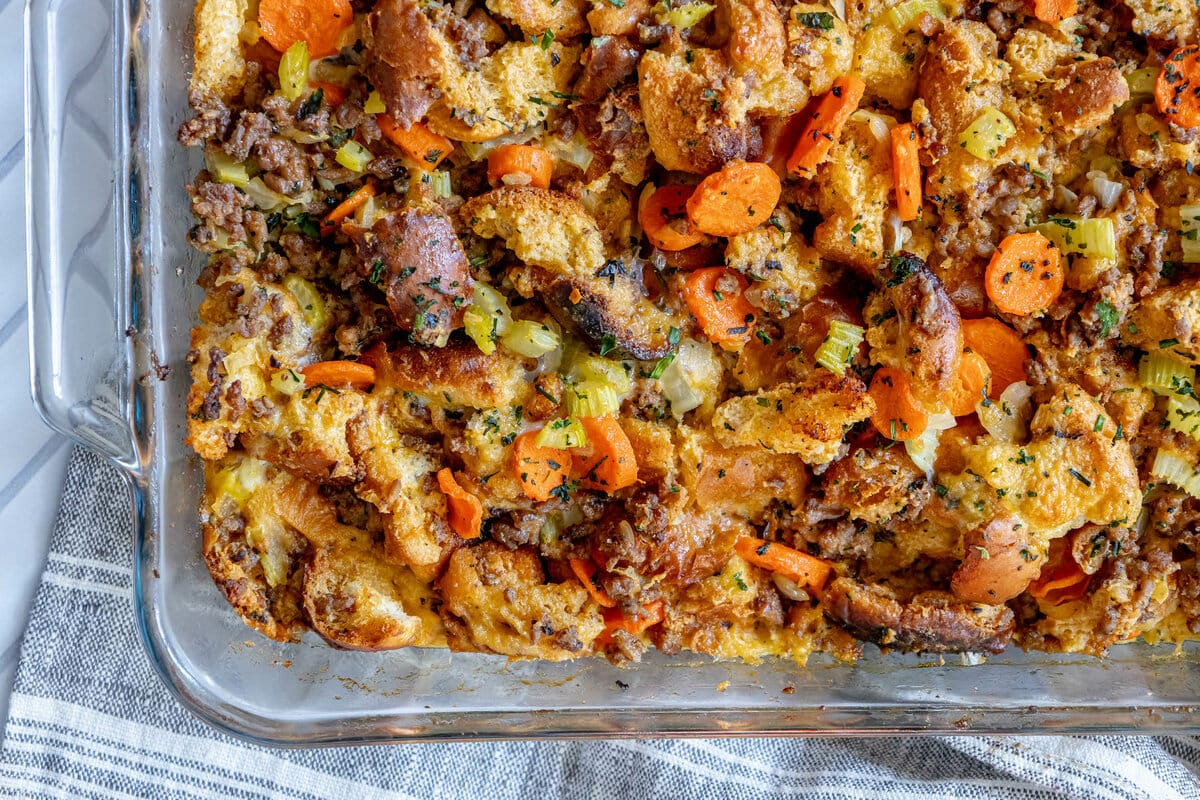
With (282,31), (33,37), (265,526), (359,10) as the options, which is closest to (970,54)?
(359,10)

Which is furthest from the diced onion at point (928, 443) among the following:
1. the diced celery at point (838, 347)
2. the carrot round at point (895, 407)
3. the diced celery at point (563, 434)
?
the diced celery at point (563, 434)

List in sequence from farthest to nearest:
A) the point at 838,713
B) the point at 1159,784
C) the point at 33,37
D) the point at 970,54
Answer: the point at 1159,784, the point at 838,713, the point at 33,37, the point at 970,54

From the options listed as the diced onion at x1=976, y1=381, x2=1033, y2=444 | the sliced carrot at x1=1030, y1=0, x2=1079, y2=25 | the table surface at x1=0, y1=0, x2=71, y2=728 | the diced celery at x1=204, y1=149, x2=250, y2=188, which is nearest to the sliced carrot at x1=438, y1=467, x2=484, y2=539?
the diced celery at x1=204, y1=149, x2=250, y2=188

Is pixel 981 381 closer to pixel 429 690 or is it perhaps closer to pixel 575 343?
pixel 575 343

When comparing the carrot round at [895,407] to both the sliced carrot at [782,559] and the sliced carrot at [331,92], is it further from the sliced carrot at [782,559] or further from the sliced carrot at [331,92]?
the sliced carrot at [331,92]

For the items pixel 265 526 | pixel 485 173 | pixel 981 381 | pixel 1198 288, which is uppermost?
pixel 485 173
